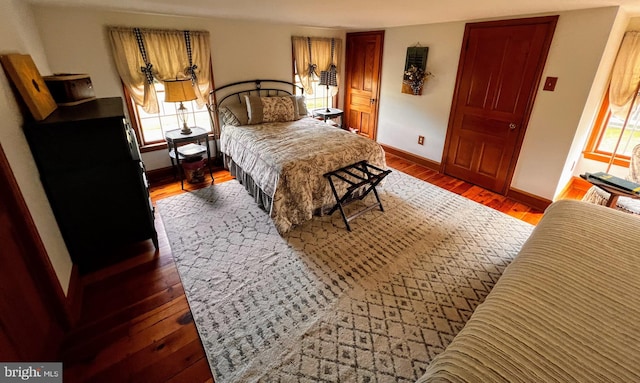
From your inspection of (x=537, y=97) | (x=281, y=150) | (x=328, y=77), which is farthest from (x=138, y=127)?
(x=537, y=97)

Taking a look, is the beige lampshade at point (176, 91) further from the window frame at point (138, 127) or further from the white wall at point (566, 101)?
the white wall at point (566, 101)

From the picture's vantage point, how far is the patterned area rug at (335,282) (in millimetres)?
1614

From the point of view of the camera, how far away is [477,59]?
3404 mm

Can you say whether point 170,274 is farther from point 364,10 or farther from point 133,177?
point 364,10

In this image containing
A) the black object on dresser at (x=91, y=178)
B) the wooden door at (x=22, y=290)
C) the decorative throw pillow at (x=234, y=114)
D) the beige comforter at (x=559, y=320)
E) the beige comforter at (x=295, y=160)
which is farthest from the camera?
the decorative throw pillow at (x=234, y=114)

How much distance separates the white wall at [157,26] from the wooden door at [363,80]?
0.52 metres

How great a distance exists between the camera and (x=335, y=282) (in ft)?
7.04

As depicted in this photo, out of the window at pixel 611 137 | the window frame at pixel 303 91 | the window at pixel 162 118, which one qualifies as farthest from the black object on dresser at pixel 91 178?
the window at pixel 611 137

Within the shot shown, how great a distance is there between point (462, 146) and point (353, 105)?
227cm

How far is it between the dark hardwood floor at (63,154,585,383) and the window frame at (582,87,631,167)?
4557 mm

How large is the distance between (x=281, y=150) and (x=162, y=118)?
2.16m

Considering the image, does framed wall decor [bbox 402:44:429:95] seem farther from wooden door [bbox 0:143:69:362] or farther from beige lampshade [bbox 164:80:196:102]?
wooden door [bbox 0:143:69:362]

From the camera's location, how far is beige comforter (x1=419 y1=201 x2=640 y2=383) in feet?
2.82

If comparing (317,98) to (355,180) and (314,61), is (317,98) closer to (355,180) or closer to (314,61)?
(314,61)
